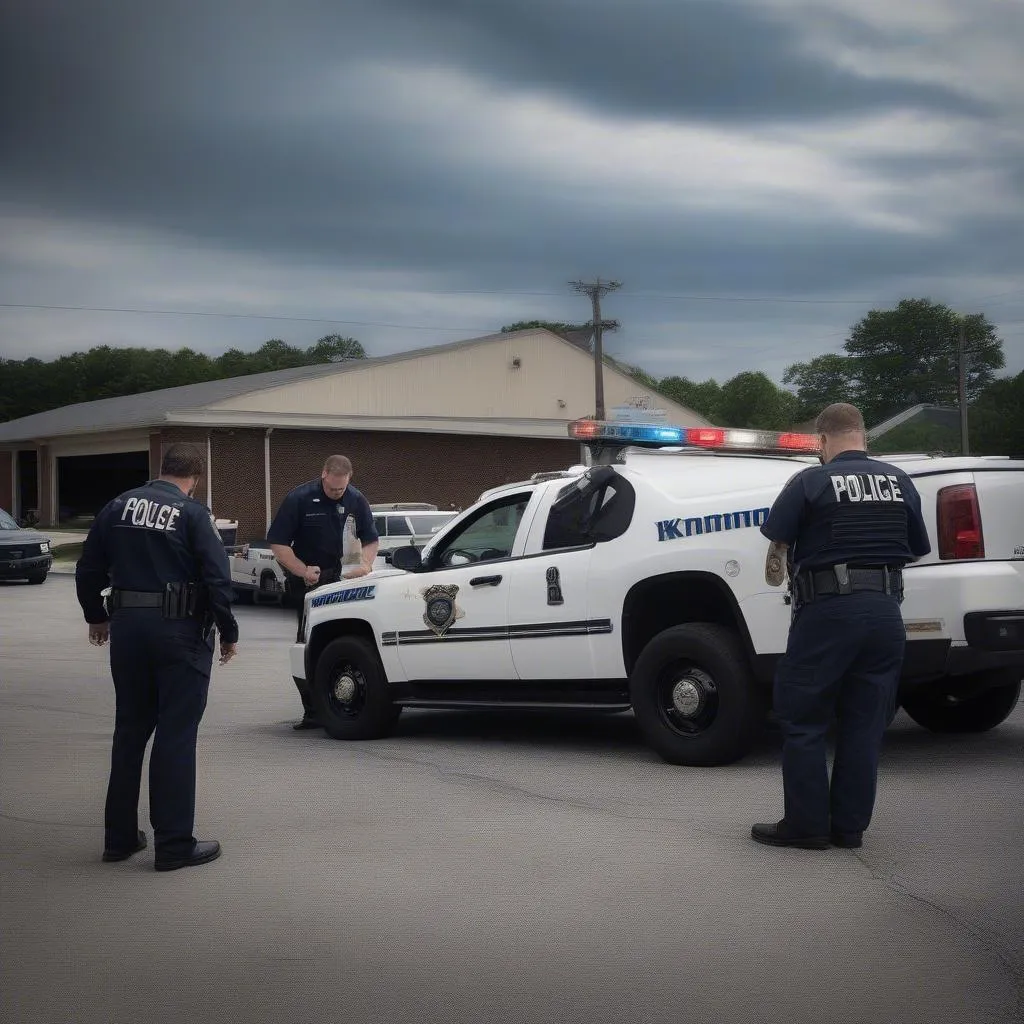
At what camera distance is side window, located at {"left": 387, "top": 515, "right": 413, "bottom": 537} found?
23422 mm

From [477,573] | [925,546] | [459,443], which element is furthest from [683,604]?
[459,443]

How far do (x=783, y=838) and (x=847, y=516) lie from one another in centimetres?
144

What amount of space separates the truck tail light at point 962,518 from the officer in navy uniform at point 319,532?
4211mm

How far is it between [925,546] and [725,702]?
1.80 m

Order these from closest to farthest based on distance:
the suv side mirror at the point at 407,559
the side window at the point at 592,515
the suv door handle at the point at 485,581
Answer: the side window at the point at 592,515 → the suv door handle at the point at 485,581 → the suv side mirror at the point at 407,559

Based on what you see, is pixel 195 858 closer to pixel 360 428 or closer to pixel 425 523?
pixel 425 523

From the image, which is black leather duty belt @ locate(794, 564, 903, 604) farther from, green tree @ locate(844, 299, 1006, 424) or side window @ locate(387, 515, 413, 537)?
green tree @ locate(844, 299, 1006, 424)

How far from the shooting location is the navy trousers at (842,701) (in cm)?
600

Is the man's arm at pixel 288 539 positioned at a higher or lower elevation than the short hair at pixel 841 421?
lower

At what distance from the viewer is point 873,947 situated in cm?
470

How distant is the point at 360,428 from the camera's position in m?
41.8

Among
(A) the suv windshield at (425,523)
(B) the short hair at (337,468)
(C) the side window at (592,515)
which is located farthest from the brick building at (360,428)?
(C) the side window at (592,515)

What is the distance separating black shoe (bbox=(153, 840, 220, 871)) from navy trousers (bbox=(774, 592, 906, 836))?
2.51 meters

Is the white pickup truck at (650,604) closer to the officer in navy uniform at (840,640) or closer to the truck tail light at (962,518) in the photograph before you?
the truck tail light at (962,518)
